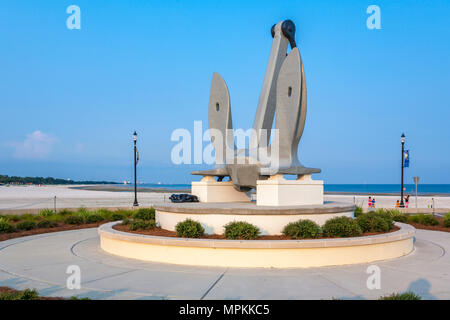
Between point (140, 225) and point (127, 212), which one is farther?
point (127, 212)

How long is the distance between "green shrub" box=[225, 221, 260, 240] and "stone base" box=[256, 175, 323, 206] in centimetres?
252

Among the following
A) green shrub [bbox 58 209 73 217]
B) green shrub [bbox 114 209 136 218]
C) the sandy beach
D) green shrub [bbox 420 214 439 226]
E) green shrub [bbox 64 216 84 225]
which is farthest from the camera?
the sandy beach

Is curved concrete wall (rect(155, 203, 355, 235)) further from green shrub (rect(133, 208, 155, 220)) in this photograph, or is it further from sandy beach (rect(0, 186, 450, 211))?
sandy beach (rect(0, 186, 450, 211))

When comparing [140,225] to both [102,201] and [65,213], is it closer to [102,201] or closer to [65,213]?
[65,213]

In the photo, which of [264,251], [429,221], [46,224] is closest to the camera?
[264,251]

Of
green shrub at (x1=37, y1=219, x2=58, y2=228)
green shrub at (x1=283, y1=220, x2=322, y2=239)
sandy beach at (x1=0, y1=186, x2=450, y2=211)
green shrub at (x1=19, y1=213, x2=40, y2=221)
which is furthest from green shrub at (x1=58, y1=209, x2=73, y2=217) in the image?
green shrub at (x1=283, y1=220, x2=322, y2=239)

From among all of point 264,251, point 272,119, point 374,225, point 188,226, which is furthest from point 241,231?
point 272,119

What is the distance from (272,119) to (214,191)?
4577 mm

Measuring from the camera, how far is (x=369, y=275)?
9.47 metres

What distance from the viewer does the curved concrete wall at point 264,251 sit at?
34.1ft

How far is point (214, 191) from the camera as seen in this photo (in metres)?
17.4

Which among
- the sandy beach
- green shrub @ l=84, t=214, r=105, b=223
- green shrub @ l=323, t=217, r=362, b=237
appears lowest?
the sandy beach

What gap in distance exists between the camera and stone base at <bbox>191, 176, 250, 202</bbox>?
17.2 m
